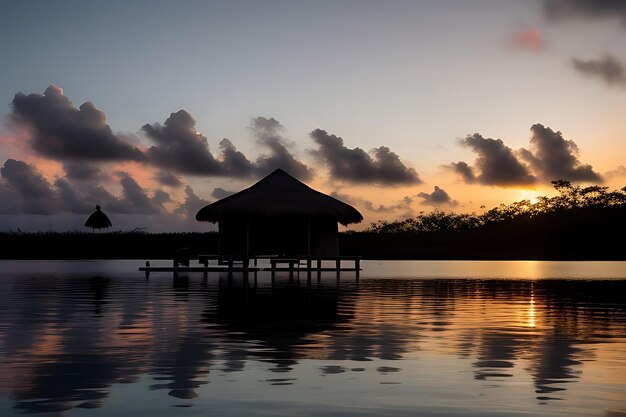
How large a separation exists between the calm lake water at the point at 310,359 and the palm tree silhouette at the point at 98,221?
176ft

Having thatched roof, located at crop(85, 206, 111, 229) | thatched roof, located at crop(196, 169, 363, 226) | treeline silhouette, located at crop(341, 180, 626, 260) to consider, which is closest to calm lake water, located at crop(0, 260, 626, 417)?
thatched roof, located at crop(196, 169, 363, 226)

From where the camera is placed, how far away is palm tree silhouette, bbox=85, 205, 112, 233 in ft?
238

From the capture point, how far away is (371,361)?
10.0 meters

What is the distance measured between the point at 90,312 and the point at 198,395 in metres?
9.78

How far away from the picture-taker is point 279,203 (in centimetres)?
3925

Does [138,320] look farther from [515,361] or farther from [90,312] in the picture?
[515,361]

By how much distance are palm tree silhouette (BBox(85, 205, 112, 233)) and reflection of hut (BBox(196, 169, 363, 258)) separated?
33.0 m

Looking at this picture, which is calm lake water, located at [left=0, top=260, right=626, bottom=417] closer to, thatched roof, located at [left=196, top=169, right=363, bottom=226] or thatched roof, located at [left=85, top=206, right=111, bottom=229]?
thatched roof, located at [left=196, top=169, right=363, bottom=226]

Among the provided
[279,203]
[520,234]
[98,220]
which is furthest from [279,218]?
[520,234]

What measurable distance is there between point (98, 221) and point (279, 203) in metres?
36.8

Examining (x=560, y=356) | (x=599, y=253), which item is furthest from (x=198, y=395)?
(x=599, y=253)

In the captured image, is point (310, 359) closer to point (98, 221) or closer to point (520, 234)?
point (98, 221)

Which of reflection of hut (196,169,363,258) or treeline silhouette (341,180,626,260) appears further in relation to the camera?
treeline silhouette (341,180,626,260)

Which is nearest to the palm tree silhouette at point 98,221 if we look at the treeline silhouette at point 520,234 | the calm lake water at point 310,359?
the treeline silhouette at point 520,234
